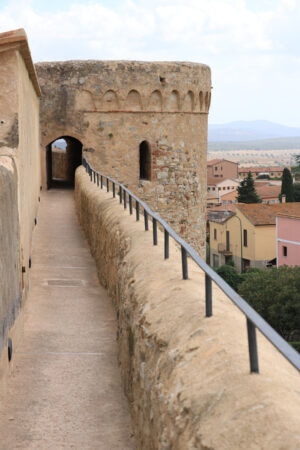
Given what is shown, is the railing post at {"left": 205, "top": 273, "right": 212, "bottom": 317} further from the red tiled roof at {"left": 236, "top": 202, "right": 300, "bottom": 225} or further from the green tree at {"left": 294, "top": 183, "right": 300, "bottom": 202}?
the green tree at {"left": 294, "top": 183, "right": 300, "bottom": 202}

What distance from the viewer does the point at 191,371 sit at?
3.34 m

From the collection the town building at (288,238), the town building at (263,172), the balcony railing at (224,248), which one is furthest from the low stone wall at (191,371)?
the town building at (263,172)

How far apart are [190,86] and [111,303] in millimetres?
11645

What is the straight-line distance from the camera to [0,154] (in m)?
7.12

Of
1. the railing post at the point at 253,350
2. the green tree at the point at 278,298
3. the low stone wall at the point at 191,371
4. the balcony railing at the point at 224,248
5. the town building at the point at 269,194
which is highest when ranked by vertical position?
the railing post at the point at 253,350

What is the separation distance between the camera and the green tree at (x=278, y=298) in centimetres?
3281

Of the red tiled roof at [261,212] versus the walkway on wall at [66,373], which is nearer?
the walkway on wall at [66,373]

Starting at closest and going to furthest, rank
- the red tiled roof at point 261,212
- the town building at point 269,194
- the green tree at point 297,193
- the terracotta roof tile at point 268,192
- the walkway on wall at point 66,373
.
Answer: the walkway on wall at point 66,373 → the red tiled roof at point 261,212 → the green tree at point 297,193 → the town building at point 269,194 → the terracotta roof tile at point 268,192

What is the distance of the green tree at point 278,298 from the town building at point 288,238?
425 inches

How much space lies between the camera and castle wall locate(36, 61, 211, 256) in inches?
715

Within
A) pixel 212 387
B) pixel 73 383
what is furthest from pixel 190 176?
pixel 212 387

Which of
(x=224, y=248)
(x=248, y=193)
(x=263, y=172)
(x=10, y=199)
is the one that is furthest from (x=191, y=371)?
(x=263, y=172)

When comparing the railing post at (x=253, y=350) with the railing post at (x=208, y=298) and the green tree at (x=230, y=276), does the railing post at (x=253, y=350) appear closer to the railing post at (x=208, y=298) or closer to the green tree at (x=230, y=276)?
the railing post at (x=208, y=298)

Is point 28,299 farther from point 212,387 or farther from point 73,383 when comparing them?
point 212,387
